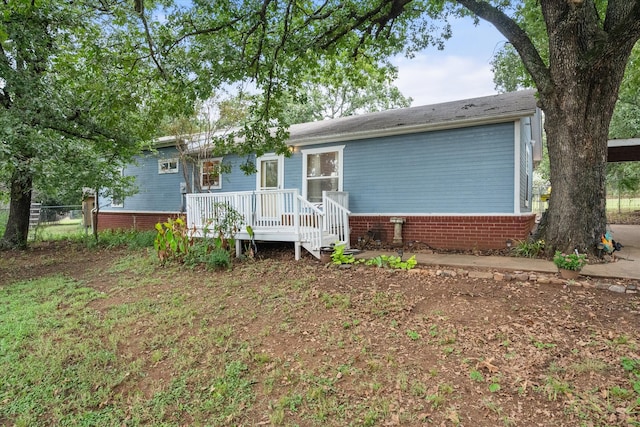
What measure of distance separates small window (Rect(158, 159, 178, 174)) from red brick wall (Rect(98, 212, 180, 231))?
1.56m

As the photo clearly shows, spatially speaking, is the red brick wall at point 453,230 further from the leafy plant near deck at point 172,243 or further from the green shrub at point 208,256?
the leafy plant near deck at point 172,243

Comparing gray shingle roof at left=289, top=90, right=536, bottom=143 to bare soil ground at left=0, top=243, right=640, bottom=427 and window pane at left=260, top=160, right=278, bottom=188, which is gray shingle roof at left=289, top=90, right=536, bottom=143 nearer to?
window pane at left=260, top=160, right=278, bottom=188

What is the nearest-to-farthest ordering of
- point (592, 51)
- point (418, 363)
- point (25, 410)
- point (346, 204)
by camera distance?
1. point (25, 410)
2. point (418, 363)
3. point (592, 51)
4. point (346, 204)

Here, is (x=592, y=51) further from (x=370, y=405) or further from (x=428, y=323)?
(x=370, y=405)

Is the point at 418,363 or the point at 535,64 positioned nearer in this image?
the point at 418,363

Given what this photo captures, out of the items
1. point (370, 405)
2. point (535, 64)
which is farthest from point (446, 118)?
point (370, 405)

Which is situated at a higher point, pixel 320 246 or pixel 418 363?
pixel 320 246

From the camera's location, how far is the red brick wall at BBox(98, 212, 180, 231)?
12703mm

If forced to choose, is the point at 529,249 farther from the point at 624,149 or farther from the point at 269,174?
the point at 269,174

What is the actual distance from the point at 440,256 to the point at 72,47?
10.0 m

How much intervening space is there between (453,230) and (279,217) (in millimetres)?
3773

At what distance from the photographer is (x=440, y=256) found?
6.75 meters

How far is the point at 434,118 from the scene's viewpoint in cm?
786

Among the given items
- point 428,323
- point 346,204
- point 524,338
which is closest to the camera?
point 524,338
